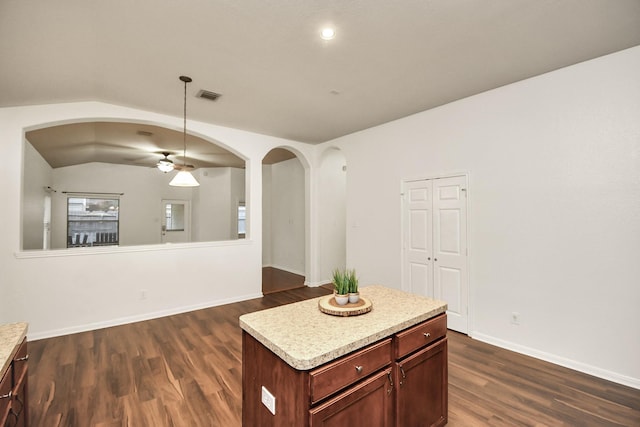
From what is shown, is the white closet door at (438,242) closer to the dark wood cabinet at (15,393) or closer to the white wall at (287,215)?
the white wall at (287,215)

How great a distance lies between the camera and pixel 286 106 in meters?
3.78

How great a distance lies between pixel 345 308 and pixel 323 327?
9.6 inches

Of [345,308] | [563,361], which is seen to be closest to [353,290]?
[345,308]

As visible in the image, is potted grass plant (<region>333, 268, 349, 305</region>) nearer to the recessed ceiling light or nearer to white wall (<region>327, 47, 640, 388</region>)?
the recessed ceiling light

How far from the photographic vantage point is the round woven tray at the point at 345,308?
1704 millimetres

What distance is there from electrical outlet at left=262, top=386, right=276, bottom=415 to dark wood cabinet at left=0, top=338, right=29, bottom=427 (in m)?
1.08

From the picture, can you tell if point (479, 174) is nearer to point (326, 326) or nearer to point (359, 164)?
point (359, 164)

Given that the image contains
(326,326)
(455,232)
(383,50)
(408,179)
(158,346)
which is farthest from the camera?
(408,179)

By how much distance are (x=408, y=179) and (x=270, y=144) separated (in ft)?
→ 8.50

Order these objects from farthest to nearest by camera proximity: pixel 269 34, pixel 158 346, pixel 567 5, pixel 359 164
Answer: pixel 359 164 < pixel 158 346 < pixel 269 34 < pixel 567 5

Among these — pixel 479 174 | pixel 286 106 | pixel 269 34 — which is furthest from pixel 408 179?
pixel 269 34

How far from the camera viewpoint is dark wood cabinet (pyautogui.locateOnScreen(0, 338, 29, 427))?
125 centimetres

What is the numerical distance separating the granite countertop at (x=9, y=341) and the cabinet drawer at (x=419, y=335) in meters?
1.82

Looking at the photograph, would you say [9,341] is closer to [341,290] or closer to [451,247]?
[341,290]
